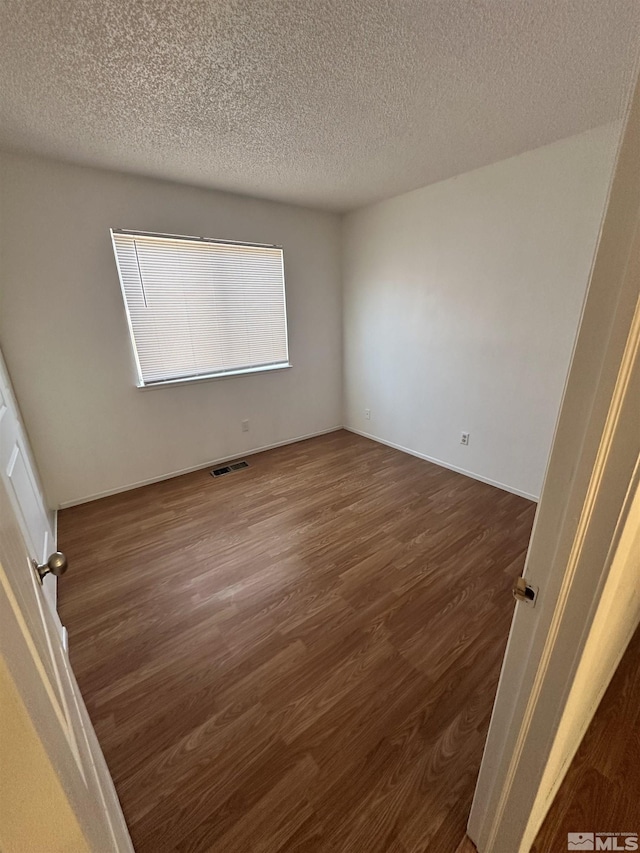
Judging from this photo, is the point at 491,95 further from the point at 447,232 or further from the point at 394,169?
the point at 447,232

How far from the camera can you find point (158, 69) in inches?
54.4

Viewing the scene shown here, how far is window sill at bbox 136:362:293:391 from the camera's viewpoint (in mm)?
2880

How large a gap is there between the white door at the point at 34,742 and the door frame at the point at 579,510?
32.5 inches

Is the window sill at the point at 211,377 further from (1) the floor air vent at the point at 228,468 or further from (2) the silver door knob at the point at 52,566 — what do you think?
(2) the silver door knob at the point at 52,566

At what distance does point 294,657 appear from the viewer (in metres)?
1.50

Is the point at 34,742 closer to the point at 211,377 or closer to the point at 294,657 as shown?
the point at 294,657

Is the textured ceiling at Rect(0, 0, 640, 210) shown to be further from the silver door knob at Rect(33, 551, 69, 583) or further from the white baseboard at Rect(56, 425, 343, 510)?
the white baseboard at Rect(56, 425, 343, 510)

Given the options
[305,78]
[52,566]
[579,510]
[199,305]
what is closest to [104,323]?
[199,305]

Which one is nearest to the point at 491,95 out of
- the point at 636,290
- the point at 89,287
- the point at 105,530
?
the point at 636,290

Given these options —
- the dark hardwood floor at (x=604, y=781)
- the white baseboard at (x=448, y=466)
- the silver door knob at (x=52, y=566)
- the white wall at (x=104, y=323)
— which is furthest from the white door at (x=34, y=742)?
the white baseboard at (x=448, y=466)

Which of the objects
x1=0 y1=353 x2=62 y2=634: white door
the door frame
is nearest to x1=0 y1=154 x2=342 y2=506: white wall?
x1=0 y1=353 x2=62 y2=634: white door

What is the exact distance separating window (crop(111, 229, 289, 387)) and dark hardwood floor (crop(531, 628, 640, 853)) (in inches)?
125

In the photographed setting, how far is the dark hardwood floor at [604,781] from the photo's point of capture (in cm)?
99

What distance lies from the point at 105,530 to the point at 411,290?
3.19m
